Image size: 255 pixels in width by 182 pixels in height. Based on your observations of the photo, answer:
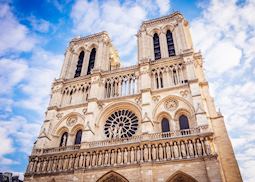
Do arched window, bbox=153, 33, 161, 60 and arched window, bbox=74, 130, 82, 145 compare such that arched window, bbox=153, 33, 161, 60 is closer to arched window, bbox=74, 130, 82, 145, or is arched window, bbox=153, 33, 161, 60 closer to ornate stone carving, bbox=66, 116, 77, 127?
ornate stone carving, bbox=66, 116, 77, 127

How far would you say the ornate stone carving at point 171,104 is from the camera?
18589mm

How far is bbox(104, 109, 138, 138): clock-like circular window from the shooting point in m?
18.8

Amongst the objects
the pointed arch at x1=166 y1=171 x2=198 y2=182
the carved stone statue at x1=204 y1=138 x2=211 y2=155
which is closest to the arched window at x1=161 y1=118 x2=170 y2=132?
the carved stone statue at x1=204 y1=138 x2=211 y2=155

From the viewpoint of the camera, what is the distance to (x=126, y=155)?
53.5ft

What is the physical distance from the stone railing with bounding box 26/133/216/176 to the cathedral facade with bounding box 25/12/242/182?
0.22 feet

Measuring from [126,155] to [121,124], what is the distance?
3703 mm

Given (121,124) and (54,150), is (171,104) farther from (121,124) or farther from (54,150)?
(54,150)

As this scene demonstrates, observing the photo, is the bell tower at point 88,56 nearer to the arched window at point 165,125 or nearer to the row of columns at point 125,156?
the arched window at point 165,125

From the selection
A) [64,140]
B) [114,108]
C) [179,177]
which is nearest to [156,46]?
[114,108]

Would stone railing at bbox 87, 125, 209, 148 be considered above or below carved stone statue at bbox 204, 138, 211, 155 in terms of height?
above

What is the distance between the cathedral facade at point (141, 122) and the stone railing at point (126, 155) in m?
0.07

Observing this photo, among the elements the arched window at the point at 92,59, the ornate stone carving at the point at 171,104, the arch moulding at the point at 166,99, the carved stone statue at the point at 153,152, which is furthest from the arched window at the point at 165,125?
the arched window at the point at 92,59

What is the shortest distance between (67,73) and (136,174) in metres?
14.5

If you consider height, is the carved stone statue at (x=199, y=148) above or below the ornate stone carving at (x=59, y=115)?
below
